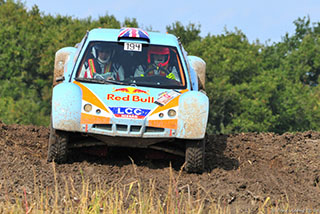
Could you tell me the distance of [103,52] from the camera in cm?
965

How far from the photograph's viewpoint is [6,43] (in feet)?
168

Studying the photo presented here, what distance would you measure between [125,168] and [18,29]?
47611 mm

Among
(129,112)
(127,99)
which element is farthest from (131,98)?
(129,112)

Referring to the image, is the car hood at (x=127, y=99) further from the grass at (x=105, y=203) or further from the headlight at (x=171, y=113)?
the grass at (x=105, y=203)

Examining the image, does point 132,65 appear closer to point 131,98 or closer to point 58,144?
point 131,98

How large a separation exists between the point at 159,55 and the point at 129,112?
1734 millimetres

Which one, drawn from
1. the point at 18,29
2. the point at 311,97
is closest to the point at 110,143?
the point at 311,97

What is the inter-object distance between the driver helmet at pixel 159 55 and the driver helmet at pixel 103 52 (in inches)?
23.6

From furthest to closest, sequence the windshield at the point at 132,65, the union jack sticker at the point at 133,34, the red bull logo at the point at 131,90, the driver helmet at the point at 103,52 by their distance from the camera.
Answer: the union jack sticker at the point at 133,34
the driver helmet at the point at 103,52
the windshield at the point at 132,65
the red bull logo at the point at 131,90

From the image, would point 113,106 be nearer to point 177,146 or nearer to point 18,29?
point 177,146

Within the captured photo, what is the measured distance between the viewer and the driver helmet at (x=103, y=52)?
9.58m

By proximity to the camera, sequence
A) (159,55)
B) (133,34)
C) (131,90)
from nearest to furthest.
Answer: (131,90), (159,55), (133,34)

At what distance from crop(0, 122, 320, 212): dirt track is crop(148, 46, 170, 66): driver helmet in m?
1.34

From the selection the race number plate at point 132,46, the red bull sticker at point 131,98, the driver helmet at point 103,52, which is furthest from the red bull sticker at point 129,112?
the race number plate at point 132,46
